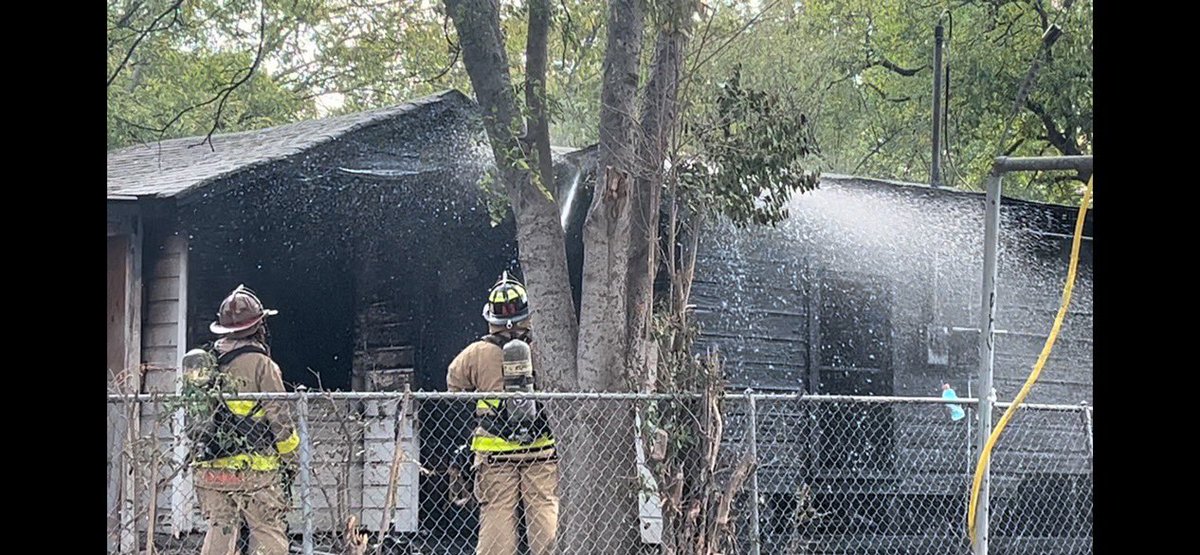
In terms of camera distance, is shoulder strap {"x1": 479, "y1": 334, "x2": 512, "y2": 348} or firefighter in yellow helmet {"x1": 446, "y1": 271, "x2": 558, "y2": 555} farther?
shoulder strap {"x1": 479, "y1": 334, "x2": 512, "y2": 348}

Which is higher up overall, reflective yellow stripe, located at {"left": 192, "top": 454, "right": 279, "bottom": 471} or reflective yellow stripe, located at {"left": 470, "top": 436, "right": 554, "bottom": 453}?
reflective yellow stripe, located at {"left": 470, "top": 436, "right": 554, "bottom": 453}

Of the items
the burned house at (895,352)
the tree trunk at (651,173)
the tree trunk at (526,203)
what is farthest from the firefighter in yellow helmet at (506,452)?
the burned house at (895,352)

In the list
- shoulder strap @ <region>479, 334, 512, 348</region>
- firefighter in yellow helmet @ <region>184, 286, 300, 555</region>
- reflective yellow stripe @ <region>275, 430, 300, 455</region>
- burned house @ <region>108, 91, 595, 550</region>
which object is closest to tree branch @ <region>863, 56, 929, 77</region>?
burned house @ <region>108, 91, 595, 550</region>

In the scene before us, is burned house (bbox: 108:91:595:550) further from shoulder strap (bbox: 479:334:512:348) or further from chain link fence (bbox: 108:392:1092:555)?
shoulder strap (bbox: 479:334:512:348)

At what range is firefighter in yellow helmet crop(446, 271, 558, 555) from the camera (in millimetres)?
7543

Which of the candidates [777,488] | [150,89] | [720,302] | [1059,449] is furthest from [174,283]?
[150,89]

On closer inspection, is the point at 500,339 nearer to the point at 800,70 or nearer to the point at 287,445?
the point at 287,445

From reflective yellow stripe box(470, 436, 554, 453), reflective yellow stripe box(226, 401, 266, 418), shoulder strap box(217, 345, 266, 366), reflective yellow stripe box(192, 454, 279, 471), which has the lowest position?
reflective yellow stripe box(192, 454, 279, 471)

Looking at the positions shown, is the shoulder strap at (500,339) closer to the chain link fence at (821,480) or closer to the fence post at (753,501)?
the chain link fence at (821,480)

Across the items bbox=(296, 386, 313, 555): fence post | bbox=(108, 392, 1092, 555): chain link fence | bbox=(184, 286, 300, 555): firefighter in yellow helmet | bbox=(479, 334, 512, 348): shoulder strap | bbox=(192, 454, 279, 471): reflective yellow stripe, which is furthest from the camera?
bbox=(108, 392, 1092, 555): chain link fence

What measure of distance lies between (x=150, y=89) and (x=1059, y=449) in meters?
17.2

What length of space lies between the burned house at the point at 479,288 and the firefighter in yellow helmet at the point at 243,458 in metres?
2.45

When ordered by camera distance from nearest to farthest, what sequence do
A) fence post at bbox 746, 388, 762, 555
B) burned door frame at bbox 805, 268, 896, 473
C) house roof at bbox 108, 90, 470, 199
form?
fence post at bbox 746, 388, 762, 555, house roof at bbox 108, 90, 470, 199, burned door frame at bbox 805, 268, 896, 473
